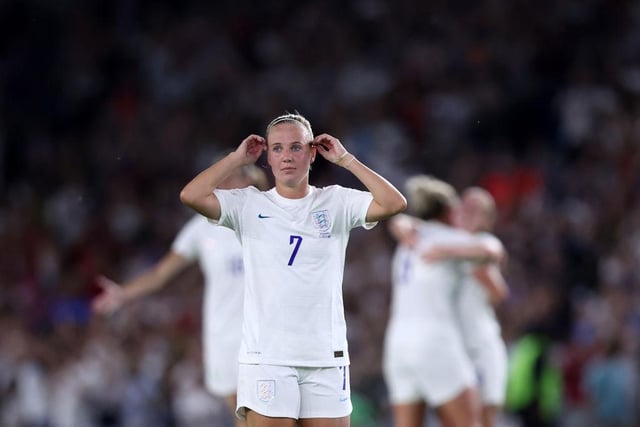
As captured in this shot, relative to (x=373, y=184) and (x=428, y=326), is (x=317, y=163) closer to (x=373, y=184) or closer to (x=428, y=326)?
(x=428, y=326)

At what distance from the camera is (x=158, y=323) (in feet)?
48.8

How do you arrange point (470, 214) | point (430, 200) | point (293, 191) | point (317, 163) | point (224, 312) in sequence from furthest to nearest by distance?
point (317, 163), point (470, 214), point (430, 200), point (224, 312), point (293, 191)

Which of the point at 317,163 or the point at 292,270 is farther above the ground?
the point at 317,163

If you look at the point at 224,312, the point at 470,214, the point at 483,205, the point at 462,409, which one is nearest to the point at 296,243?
the point at 224,312

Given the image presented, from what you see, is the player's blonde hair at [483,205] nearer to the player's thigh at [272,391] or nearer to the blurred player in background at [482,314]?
the blurred player in background at [482,314]

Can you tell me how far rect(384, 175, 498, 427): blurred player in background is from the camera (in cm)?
950

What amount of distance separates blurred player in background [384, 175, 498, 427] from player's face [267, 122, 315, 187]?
2.99 metres

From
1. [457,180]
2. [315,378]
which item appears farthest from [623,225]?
[315,378]

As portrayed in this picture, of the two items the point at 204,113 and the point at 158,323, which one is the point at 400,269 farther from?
the point at 204,113

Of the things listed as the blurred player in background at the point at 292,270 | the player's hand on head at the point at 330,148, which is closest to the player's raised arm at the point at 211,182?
the blurred player in background at the point at 292,270

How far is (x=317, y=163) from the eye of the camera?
642 inches

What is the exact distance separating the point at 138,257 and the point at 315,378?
9973mm

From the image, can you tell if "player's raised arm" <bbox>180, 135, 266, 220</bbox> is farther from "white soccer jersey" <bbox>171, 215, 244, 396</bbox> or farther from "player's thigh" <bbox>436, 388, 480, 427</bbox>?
"player's thigh" <bbox>436, 388, 480, 427</bbox>

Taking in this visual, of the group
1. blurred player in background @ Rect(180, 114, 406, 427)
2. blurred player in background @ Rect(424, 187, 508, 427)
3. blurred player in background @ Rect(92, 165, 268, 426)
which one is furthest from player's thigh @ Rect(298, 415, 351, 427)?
blurred player in background @ Rect(424, 187, 508, 427)
